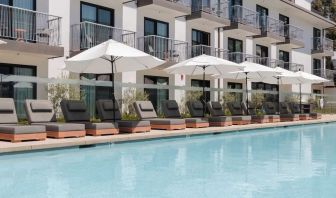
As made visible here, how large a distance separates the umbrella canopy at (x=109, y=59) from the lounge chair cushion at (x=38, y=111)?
1.79 m

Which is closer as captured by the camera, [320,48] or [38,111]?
[38,111]

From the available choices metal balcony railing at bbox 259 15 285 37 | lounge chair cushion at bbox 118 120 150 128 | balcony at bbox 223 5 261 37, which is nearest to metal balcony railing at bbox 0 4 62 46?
lounge chair cushion at bbox 118 120 150 128

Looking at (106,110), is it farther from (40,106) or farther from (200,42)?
(200,42)

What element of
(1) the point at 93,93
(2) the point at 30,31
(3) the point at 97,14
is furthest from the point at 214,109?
(2) the point at 30,31

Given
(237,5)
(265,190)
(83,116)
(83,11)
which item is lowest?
(265,190)

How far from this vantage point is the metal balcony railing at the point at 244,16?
97.1 feet

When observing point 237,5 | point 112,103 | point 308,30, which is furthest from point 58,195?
point 308,30

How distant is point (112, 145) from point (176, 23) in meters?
14.5

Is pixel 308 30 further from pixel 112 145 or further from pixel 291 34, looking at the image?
pixel 112 145

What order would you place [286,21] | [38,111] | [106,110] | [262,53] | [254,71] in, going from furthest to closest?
[286,21]
[262,53]
[254,71]
[106,110]
[38,111]

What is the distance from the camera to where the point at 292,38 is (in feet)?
118

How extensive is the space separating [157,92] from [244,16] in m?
11.1

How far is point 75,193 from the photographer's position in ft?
21.1

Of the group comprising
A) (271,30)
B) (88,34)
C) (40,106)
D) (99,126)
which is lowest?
(99,126)
